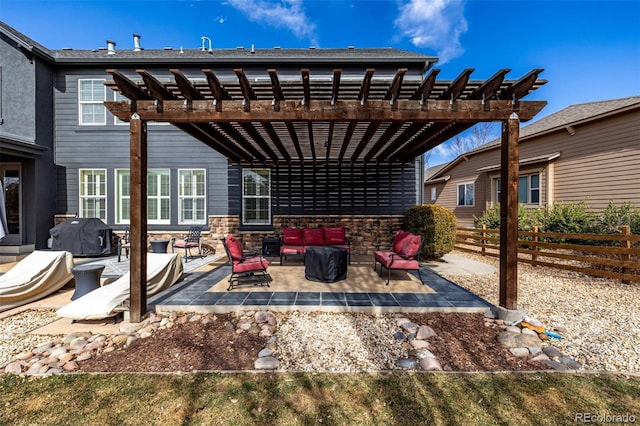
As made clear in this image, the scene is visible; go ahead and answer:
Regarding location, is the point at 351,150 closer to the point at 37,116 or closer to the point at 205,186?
the point at 205,186

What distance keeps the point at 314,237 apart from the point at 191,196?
4774 millimetres

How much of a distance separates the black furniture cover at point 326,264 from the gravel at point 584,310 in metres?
2.65

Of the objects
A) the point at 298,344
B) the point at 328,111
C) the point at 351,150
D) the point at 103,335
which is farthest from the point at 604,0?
the point at 103,335

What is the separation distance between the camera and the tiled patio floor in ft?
13.4

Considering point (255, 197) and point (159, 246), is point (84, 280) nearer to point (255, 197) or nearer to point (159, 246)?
point (159, 246)

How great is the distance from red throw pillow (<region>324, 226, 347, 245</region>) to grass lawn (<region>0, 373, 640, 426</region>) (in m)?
5.22

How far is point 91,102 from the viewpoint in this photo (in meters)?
9.15

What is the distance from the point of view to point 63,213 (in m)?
9.13

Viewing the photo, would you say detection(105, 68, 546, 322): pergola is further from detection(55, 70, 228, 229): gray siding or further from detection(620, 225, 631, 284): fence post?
detection(55, 70, 228, 229): gray siding

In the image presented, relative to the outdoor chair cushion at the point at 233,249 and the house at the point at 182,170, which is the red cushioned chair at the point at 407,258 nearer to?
the outdoor chair cushion at the point at 233,249

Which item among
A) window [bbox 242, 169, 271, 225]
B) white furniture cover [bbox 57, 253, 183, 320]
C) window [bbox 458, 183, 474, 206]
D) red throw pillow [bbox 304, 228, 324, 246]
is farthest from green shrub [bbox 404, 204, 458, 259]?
window [bbox 458, 183, 474, 206]

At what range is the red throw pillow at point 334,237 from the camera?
7840 millimetres

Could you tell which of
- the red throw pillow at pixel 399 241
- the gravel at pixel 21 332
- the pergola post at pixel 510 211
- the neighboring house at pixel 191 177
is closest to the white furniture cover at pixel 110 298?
the gravel at pixel 21 332

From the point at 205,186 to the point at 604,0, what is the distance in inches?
567
